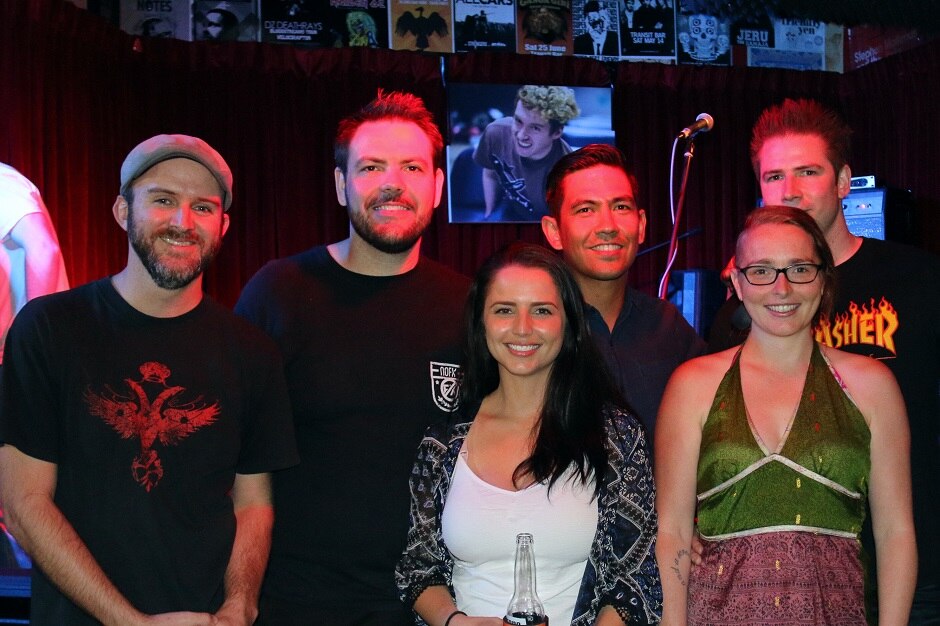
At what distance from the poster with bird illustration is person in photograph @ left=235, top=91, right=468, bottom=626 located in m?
5.12

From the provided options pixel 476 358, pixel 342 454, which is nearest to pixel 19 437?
pixel 342 454

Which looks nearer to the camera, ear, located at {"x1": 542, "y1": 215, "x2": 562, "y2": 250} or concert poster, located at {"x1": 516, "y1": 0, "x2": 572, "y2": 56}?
ear, located at {"x1": 542, "y1": 215, "x2": 562, "y2": 250}

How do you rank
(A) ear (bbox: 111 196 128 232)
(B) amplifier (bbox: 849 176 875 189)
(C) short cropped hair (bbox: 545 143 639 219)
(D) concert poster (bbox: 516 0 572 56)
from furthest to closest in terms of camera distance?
1. (D) concert poster (bbox: 516 0 572 56)
2. (B) amplifier (bbox: 849 176 875 189)
3. (C) short cropped hair (bbox: 545 143 639 219)
4. (A) ear (bbox: 111 196 128 232)

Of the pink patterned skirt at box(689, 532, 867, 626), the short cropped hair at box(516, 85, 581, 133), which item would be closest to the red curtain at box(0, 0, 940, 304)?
the short cropped hair at box(516, 85, 581, 133)

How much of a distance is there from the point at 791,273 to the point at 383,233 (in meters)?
1.04

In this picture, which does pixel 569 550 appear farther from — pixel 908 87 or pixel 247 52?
pixel 908 87

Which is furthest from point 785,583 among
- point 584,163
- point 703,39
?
point 703,39

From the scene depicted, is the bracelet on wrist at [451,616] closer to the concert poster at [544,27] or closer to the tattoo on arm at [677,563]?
the tattoo on arm at [677,563]

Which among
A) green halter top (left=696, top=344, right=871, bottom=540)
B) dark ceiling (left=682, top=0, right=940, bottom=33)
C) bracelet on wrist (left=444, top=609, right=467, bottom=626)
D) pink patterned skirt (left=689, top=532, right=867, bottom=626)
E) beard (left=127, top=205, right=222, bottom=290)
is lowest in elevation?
bracelet on wrist (left=444, top=609, right=467, bottom=626)

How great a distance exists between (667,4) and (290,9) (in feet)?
10.0

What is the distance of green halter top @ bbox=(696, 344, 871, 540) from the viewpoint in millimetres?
2047

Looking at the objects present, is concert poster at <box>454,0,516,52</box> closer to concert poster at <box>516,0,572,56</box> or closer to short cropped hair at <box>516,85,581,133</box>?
concert poster at <box>516,0,572,56</box>

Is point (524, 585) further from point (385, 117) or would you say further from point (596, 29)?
point (596, 29)

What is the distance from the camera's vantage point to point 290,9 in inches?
293
